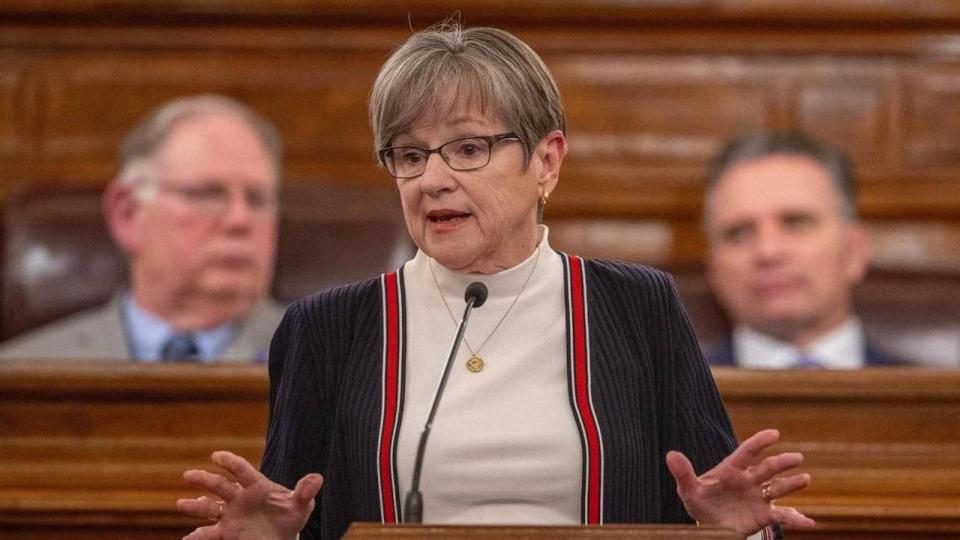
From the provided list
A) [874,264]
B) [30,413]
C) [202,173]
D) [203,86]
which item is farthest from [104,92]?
[874,264]

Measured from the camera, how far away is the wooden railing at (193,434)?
193 cm

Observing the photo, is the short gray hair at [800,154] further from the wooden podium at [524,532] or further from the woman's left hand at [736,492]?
the wooden podium at [524,532]

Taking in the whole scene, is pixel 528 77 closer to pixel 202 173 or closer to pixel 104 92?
pixel 202 173

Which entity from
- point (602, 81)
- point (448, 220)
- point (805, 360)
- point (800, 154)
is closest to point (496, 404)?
point (448, 220)

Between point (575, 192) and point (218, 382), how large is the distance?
1.62 m

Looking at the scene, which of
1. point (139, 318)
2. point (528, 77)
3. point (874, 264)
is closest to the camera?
point (528, 77)

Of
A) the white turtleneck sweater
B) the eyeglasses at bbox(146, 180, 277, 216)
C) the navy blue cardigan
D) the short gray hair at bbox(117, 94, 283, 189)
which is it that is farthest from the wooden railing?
the short gray hair at bbox(117, 94, 283, 189)

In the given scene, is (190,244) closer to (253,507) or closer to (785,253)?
(785,253)

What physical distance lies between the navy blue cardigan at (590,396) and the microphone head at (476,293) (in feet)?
0.25

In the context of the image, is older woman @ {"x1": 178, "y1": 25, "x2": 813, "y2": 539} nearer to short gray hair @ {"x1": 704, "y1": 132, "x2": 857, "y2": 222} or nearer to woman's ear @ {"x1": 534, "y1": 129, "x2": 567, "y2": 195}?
woman's ear @ {"x1": 534, "y1": 129, "x2": 567, "y2": 195}

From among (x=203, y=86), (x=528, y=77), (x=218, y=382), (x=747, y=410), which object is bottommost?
(x=747, y=410)

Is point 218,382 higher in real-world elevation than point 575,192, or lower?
lower

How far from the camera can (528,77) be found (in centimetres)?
149

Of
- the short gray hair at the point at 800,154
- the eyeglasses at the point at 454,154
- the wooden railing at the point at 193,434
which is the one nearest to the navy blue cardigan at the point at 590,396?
the eyeglasses at the point at 454,154
